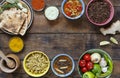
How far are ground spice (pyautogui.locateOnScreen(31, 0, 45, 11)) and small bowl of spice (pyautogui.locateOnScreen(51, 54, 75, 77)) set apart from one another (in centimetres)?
26

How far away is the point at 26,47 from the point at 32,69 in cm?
12

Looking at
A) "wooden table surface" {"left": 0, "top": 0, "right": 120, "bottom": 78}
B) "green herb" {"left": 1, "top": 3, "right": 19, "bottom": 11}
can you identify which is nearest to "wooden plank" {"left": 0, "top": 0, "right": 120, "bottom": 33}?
"wooden table surface" {"left": 0, "top": 0, "right": 120, "bottom": 78}

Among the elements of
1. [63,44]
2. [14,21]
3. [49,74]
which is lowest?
[49,74]

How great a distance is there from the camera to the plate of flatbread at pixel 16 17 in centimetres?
198

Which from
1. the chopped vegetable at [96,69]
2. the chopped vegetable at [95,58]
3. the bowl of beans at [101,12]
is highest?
the bowl of beans at [101,12]

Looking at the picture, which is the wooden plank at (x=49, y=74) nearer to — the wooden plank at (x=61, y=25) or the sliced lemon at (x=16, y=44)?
the sliced lemon at (x=16, y=44)

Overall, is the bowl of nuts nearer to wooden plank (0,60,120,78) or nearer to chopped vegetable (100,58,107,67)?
wooden plank (0,60,120,78)

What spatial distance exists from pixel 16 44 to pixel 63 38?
246mm

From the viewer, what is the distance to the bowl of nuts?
1.98 m

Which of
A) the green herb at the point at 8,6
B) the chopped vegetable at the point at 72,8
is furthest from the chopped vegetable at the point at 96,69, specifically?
the green herb at the point at 8,6

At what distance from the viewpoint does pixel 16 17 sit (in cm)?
198

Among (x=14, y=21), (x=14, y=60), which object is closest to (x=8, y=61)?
(x=14, y=60)

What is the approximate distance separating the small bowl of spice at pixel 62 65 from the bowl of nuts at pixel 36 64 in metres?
0.04

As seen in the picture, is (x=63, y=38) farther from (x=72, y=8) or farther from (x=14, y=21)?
(x=14, y=21)
